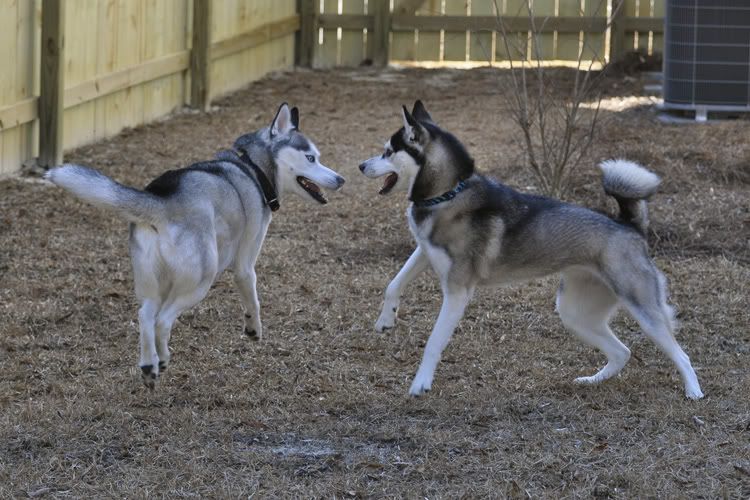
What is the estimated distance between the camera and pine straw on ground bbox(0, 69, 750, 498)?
15.0ft

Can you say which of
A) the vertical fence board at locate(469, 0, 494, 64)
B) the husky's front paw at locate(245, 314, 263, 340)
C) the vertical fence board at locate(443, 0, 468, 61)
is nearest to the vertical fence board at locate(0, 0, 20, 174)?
the husky's front paw at locate(245, 314, 263, 340)

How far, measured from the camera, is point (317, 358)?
6.07 meters

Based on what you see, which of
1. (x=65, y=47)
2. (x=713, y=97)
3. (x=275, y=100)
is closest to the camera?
(x=65, y=47)

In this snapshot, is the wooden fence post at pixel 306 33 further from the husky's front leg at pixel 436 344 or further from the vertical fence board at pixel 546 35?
the husky's front leg at pixel 436 344

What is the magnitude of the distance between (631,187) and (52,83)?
5.17 metres

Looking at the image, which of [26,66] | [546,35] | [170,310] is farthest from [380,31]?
[170,310]

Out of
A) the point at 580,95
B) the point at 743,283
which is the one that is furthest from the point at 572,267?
the point at 580,95

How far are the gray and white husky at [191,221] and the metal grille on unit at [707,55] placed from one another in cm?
678

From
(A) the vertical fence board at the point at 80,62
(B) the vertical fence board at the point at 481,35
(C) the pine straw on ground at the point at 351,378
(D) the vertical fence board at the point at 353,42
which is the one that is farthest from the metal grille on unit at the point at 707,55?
(D) the vertical fence board at the point at 353,42

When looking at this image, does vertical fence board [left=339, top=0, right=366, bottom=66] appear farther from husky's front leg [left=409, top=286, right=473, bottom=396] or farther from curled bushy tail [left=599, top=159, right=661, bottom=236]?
husky's front leg [left=409, top=286, right=473, bottom=396]

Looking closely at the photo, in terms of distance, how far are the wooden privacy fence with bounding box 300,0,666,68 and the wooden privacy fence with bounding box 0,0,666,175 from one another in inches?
0.7

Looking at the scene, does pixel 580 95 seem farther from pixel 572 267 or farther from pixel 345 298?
pixel 572 267

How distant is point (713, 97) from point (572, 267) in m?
7.18

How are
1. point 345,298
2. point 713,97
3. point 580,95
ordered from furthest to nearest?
point 713,97, point 580,95, point 345,298
